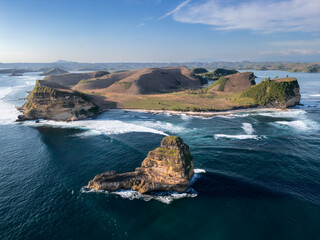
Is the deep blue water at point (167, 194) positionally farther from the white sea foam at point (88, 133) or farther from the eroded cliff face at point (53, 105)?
the eroded cliff face at point (53, 105)

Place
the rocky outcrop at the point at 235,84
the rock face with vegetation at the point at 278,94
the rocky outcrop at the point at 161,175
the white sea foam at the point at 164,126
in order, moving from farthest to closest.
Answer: the rocky outcrop at the point at 235,84 → the rock face with vegetation at the point at 278,94 → the white sea foam at the point at 164,126 → the rocky outcrop at the point at 161,175

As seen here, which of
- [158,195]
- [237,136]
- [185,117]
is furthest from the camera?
[185,117]

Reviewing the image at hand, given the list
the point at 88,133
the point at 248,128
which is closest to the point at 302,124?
the point at 248,128

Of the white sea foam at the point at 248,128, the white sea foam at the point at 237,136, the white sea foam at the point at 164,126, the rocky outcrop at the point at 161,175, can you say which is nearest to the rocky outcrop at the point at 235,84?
the white sea foam at the point at 248,128

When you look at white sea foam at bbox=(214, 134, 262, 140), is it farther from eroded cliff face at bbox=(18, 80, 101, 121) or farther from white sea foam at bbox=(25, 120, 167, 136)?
eroded cliff face at bbox=(18, 80, 101, 121)

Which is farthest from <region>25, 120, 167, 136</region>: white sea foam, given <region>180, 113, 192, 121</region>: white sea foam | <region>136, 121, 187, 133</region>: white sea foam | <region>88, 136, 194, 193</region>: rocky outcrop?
<region>88, 136, 194, 193</region>: rocky outcrop

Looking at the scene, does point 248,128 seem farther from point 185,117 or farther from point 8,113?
point 8,113
